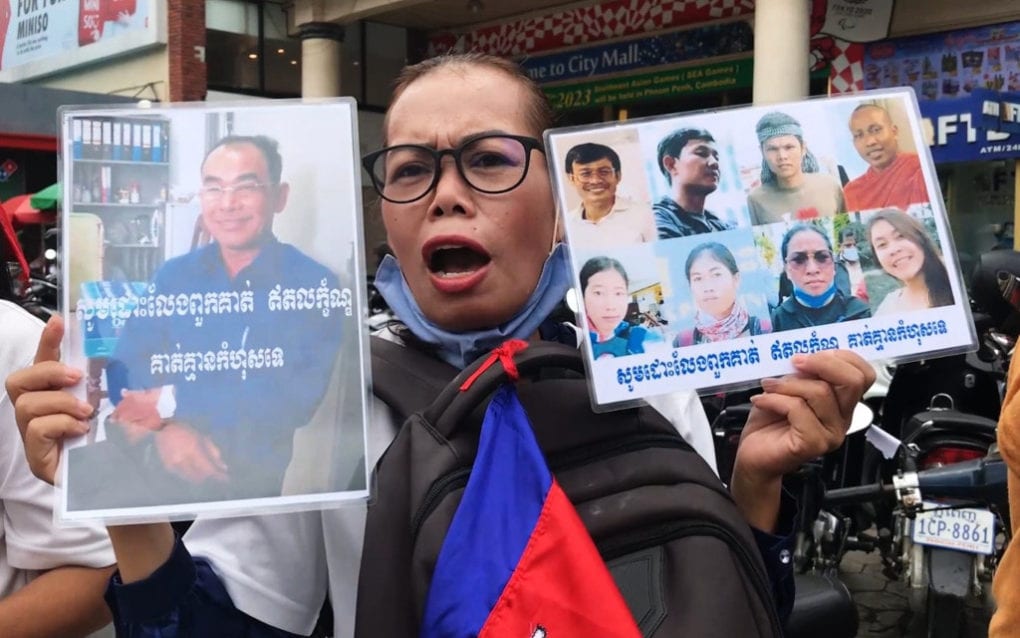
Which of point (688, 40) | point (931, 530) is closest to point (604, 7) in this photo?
point (688, 40)

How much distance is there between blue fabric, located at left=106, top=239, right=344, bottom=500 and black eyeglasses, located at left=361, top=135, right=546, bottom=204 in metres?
0.23

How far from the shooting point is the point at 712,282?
132 centimetres

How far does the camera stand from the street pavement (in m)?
4.11

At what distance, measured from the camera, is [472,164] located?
1380mm

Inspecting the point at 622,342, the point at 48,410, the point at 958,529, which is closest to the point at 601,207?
the point at 622,342

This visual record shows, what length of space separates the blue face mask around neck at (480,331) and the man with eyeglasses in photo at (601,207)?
0.22 feet

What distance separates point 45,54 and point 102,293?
62.6 feet

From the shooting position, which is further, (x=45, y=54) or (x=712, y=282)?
(x=45, y=54)

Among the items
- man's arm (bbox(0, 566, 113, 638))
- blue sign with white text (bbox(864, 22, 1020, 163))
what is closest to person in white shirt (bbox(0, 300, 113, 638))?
man's arm (bbox(0, 566, 113, 638))

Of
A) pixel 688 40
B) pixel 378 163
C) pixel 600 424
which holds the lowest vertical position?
pixel 600 424

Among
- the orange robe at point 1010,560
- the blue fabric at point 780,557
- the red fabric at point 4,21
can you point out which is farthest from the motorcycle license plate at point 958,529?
the red fabric at point 4,21

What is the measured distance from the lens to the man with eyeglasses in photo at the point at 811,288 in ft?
4.32

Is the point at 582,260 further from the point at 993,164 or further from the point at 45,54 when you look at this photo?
the point at 45,54

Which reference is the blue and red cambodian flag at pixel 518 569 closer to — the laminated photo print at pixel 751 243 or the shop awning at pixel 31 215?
the laminated photo print at pixel 751 243
